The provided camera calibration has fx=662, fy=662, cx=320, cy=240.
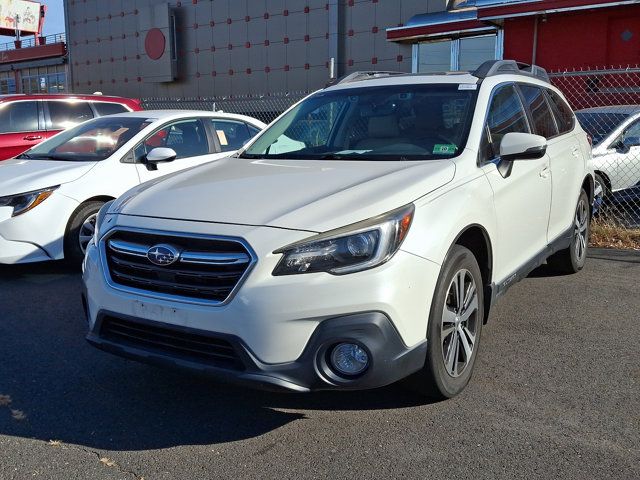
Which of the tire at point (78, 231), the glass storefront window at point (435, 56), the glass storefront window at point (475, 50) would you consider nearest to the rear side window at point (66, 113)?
the tire at point (78, 231)

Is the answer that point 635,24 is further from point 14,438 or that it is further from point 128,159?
point 14,438

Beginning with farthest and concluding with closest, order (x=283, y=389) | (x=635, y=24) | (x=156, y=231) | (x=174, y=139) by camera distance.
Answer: (x=635, y=24), (x=174, y=139), (x=156, y=231), (x=283, y=389)

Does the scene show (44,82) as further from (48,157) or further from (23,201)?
(23,201)

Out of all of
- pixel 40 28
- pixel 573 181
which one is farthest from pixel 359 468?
pixel 40 28

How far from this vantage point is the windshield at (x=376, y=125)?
3.97 meters

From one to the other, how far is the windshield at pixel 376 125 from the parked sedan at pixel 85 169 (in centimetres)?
158

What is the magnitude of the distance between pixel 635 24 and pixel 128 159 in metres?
11.7

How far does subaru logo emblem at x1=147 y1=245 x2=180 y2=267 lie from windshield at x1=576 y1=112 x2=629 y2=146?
680 centimetres

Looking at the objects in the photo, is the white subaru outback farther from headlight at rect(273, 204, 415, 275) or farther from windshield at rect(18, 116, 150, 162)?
windshield at rect(18, 116, 150, 162)

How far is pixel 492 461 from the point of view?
2883mm

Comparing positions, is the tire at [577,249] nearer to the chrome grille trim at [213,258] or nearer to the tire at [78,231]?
the chrome grille trim at [213,258]

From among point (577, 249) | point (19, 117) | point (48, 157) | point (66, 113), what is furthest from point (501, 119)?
point (19, 117)

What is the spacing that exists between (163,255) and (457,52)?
587 inches

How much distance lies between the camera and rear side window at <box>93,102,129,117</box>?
32.4 feet
